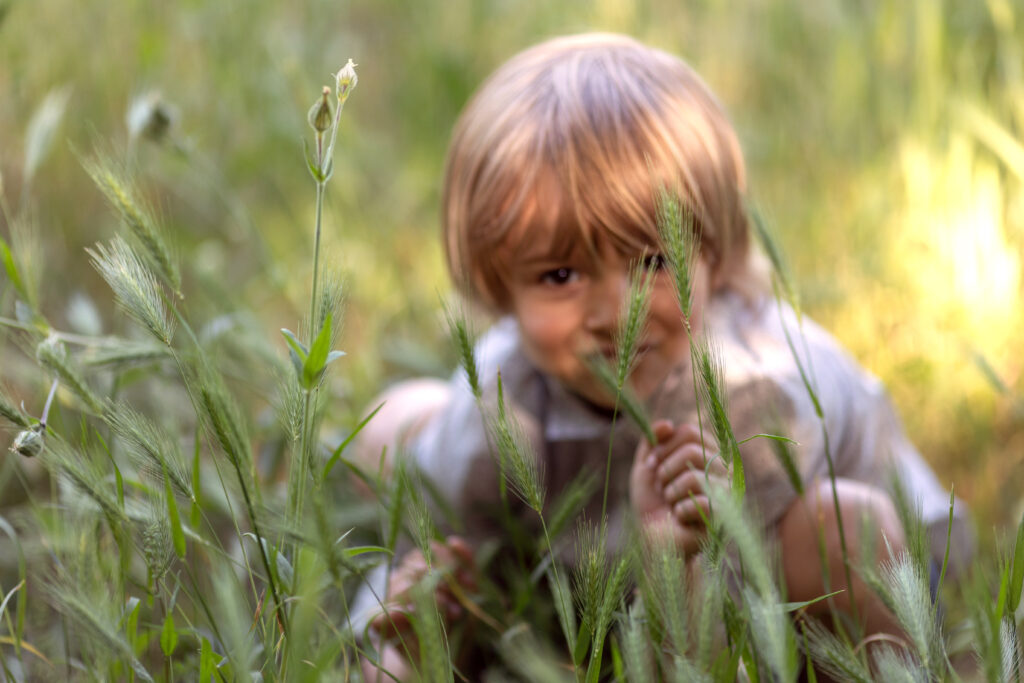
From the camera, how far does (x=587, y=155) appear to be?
2.71 feet

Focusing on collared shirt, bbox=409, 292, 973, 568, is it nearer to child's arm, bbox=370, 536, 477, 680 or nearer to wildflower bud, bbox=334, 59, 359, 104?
child's arm, bbox=370, 536, 477, 680

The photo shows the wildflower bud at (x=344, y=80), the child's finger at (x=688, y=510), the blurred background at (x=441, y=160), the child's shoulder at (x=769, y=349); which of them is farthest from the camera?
the blurred background at (x=441, y=160)

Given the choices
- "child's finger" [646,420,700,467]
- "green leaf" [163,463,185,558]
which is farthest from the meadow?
"child's finger" [646,420,700,467]

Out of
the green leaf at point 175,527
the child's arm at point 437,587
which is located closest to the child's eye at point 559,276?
the child's arm at point 437,587

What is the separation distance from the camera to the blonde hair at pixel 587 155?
0.83 metres

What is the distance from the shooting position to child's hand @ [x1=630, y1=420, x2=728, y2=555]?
764 millimetres

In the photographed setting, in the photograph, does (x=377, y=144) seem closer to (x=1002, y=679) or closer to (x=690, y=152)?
(x=690, y=152)

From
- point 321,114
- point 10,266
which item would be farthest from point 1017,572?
point 10,266

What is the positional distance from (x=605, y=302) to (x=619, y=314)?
89 millimetres

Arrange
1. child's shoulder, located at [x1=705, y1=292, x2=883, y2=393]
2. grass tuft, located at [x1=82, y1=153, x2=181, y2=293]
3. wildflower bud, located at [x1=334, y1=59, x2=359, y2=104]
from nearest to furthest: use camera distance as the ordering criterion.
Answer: wildflower bud, located at [x1=334, y1=59, x2=359, y2=104] → grass tuft, located at [x1=82, y1=153, x2=181, y2=293] → child's shoulder, located at [x1=705, y1=292, x2=883, y2=393]

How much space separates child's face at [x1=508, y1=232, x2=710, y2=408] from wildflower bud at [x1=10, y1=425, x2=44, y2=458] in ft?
1.42

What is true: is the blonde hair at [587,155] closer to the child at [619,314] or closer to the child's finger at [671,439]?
the child at [619,314]

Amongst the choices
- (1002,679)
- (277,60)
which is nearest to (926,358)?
(1002,679)

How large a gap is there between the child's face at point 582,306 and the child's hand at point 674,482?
0.09 m
